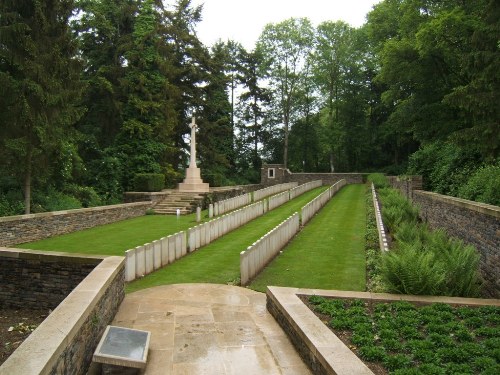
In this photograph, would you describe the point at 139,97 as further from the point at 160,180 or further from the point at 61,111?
the point at 61,111

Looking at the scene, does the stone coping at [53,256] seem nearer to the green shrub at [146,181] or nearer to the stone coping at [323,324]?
the stone coping at [323,324]

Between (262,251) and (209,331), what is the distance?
489 centimetres

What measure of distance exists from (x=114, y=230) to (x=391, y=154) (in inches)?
1776

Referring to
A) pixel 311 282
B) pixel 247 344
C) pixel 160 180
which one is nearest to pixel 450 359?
pixel 247 344

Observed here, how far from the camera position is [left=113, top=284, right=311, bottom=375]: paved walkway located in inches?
206

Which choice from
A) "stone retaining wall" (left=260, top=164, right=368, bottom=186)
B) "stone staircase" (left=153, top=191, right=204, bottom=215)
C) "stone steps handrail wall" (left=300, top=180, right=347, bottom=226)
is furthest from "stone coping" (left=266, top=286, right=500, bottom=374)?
"stone retaining wall" (left=260, top=164, right=368, bottom=186)

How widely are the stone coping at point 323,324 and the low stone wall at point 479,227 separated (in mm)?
2796

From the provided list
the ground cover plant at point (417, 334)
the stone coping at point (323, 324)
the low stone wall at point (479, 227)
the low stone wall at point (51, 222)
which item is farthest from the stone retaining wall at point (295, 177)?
the ground cover plant at point (417, 334)

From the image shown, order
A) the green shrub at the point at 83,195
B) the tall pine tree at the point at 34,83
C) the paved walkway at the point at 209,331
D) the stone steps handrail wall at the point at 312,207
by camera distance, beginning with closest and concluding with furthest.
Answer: the paved walkway at the point at 209,331 → the tall pine tree at the point at 34,83 → the stone steps handrail wall at the point at 312,207 → the green shrub at the point at 83,195

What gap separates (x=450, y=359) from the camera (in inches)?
188

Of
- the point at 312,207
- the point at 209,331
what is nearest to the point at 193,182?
the point at 312,207

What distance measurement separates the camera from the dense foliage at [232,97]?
15680 mm

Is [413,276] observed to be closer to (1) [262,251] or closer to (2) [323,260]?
(1) [262,251]

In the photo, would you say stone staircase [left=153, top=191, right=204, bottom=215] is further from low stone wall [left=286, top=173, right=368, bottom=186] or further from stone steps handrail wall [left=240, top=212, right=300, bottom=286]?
low stone wall [left=286, top=173, right=368, bottom=186]
